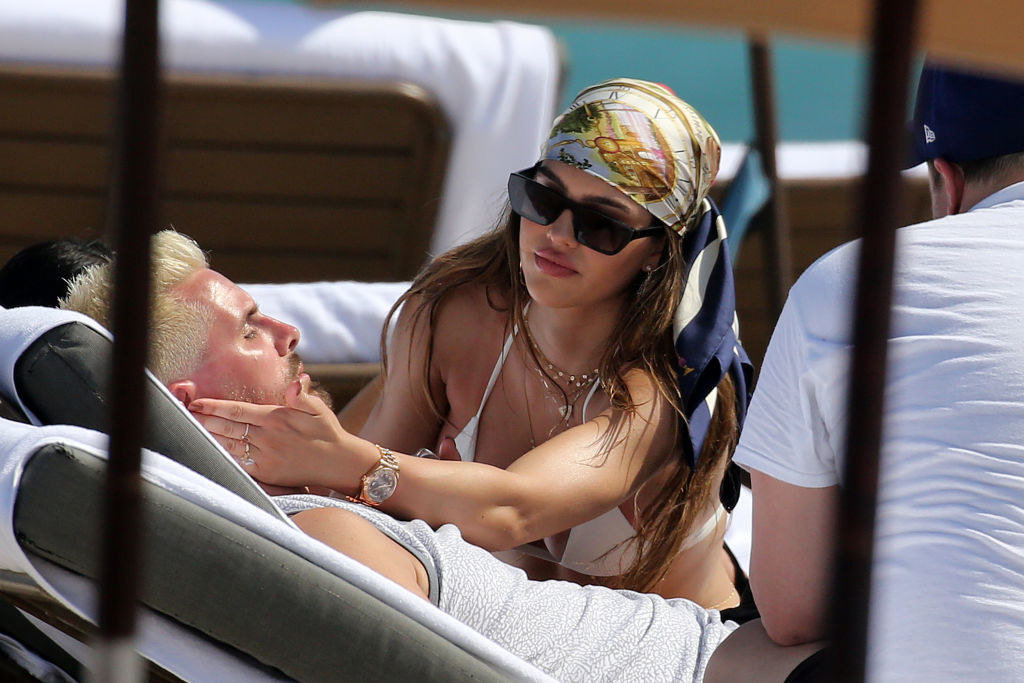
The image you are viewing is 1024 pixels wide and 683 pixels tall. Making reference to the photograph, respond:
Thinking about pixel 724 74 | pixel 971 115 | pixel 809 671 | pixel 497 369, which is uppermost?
pixel 971 115

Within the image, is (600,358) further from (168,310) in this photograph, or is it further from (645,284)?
(168,310)

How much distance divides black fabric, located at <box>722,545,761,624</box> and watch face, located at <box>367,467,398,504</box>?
1.86ft

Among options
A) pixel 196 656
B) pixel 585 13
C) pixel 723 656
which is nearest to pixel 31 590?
pixel 196 656

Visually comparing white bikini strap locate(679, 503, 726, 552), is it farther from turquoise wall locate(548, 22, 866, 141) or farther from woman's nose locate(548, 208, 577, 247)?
turquoise wall locate(548, 22, 866, 141)

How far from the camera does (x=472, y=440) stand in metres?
2.55

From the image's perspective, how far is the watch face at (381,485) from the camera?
1941 mm

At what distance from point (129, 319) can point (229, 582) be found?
2.25 feet

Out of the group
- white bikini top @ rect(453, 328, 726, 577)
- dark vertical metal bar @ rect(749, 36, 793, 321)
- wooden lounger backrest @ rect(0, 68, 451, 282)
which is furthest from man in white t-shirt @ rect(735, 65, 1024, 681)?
wooden lounger backrest @ rect(0, 68, 451, 282)

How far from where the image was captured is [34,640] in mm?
1627

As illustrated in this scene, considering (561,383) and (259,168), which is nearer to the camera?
(561,383)

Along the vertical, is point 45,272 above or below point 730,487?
above

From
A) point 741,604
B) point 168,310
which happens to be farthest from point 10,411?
point 741,604

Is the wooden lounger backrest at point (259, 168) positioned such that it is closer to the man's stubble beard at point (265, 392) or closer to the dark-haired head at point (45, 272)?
the dark-haired head at point (45, 272)

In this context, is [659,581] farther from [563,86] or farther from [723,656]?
[563,86]
